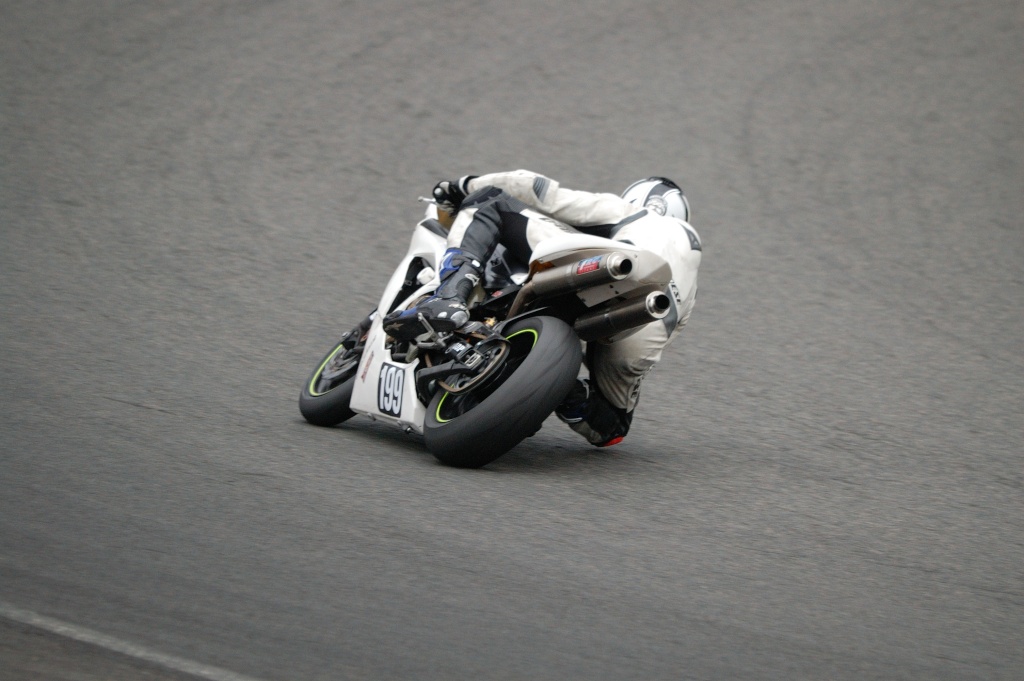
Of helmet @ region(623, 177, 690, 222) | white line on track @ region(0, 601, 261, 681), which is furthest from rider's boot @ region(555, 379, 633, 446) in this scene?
white line on track @ region(0, 601, 261, 681)

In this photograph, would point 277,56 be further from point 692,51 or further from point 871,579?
point 871,579

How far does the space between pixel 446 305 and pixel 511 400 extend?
712 mm

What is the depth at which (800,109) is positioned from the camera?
1256cm

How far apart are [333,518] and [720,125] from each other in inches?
338

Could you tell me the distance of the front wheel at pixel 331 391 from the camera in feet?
19.7

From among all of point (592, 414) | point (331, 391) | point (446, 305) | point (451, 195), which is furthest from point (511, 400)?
point (451, 195)

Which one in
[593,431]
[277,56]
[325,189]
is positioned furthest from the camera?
[277,56]

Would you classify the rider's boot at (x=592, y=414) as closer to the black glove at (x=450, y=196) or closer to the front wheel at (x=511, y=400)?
the front wheel at (x=511, y=400)

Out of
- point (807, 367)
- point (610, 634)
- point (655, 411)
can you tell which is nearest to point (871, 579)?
point (610, 634)

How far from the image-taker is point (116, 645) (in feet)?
11.1

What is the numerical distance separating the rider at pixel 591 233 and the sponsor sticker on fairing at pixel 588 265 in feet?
1.34

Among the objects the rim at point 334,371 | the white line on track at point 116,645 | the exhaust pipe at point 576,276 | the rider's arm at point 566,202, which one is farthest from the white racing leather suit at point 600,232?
the white line on track at point 116,645

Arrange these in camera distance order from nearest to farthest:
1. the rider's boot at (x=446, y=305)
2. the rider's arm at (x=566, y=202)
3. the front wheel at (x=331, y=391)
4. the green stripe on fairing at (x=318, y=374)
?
1. the rider's boot at (x=446, y=305)
2. the rider's arm at (x=566, y=202)
3. the front wheel at (x=331, y=391)
4. the green stripe on fairing at (x=318, y=374)

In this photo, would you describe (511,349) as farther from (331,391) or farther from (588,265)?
(331,391)
